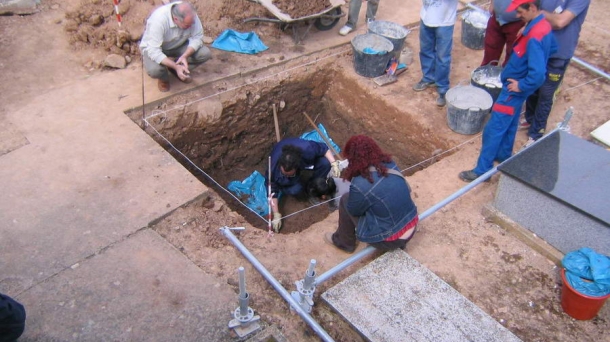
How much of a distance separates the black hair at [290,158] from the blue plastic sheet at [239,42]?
2164 mm

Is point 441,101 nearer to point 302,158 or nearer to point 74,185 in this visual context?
point 302,158

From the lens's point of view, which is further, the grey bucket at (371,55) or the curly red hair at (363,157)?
the grey bucket at (371,55)

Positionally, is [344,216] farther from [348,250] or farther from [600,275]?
[600,275]

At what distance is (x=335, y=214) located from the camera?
4.83 metres

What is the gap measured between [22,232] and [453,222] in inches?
149

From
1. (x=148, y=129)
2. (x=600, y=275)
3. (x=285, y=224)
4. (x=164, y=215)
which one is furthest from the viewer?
(x=285, y=224)

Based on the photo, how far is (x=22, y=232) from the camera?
4090 mm

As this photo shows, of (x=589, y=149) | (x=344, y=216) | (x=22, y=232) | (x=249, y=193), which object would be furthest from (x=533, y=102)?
(x=22, y=232)

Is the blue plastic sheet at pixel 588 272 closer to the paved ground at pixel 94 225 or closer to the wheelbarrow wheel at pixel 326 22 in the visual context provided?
the paved ground at pixel 94 225

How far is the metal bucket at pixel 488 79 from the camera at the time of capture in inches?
230

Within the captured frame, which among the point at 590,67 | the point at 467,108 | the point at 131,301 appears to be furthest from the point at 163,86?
the point at 590,67

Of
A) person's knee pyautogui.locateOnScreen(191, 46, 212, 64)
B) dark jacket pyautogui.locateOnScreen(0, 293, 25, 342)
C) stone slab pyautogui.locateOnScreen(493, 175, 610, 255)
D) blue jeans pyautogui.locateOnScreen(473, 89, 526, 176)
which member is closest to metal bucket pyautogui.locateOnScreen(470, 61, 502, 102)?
blue jeans pyautogui.locateOnScreen(473, 89, 526, 176)

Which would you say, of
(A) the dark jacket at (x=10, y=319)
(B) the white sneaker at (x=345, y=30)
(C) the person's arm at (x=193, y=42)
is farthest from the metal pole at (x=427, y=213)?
A: (B) the white sneaker at (x=345, y=30)

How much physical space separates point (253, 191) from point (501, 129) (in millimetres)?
3104
